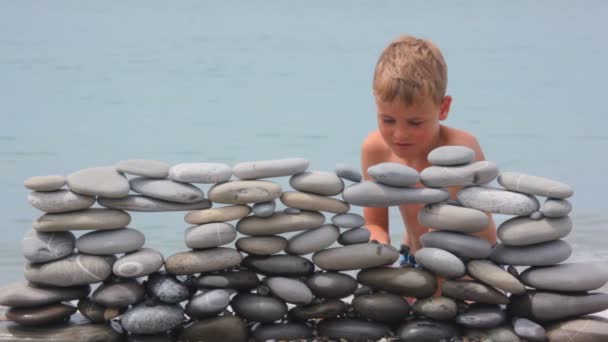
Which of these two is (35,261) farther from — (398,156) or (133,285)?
(398,156)

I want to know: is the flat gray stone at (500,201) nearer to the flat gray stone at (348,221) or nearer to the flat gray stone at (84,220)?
the flat gray stone at (348,221)

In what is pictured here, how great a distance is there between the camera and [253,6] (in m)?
13.0

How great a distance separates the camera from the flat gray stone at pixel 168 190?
327 centimetres

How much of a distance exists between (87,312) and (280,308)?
665mm

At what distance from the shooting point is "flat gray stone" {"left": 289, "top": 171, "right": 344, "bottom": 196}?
333 cm

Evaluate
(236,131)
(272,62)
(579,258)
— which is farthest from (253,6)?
(579,258)

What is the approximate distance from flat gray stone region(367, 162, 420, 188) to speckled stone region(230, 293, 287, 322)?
0.56 metres

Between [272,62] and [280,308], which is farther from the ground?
[272,62]

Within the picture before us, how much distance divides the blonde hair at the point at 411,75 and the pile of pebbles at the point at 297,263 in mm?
233

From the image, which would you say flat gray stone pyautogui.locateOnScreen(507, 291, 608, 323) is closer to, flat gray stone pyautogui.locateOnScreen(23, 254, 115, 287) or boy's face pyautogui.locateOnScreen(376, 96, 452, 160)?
boy's face pyautogui.locateOnScreen(376, 96, 452, 160)

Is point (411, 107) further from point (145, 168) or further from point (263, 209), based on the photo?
point (145, 168)

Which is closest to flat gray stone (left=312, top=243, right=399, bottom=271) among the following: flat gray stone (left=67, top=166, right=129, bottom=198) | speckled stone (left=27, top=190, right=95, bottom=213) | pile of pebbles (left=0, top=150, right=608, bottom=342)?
pile of pebbles (left=0, top=150, right=608, bottom=342)

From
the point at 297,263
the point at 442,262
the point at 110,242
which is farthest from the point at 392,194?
the point at 110,242

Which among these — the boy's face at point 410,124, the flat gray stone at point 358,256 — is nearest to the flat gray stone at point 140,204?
the flat gray stone at point 358,256
